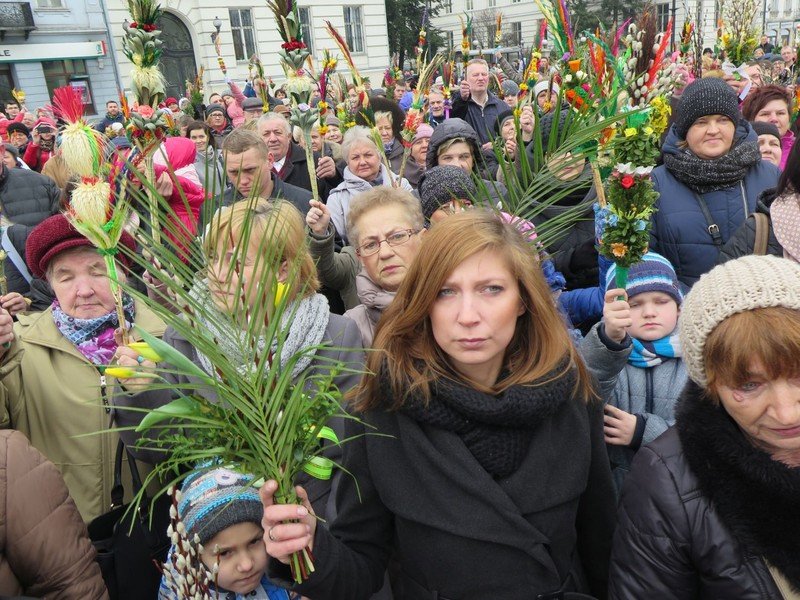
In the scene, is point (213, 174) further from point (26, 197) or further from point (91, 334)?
point (26, 197)

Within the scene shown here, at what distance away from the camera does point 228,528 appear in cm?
189

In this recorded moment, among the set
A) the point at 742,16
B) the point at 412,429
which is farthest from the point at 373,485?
the point at 742,16

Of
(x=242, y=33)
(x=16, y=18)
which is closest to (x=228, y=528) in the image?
(x=16, y=18)

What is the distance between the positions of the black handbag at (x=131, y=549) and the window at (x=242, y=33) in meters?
28.0

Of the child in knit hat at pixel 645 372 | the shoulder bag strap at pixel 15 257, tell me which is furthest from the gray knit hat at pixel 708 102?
the shoulder bag strap at pixel 15 257

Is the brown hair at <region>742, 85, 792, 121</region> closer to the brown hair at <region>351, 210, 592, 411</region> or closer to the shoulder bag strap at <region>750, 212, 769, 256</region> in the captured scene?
the shoulder bag strap at <region>750, 212, 769, 256</region>

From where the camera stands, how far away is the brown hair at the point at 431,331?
1.66m

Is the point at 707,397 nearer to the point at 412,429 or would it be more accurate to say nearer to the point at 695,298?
the point at 695,298

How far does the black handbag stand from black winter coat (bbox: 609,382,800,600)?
56.6 inches

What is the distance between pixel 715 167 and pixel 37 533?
3113 mm

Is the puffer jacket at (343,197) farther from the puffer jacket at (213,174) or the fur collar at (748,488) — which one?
the fur collar at (748,488)

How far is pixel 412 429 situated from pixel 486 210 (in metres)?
0.64

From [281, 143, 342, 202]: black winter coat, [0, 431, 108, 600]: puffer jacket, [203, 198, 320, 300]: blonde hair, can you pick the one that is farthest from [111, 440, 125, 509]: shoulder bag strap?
[281, 143, 342, 202]: black winter coat

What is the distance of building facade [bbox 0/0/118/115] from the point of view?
23788 millimetres
